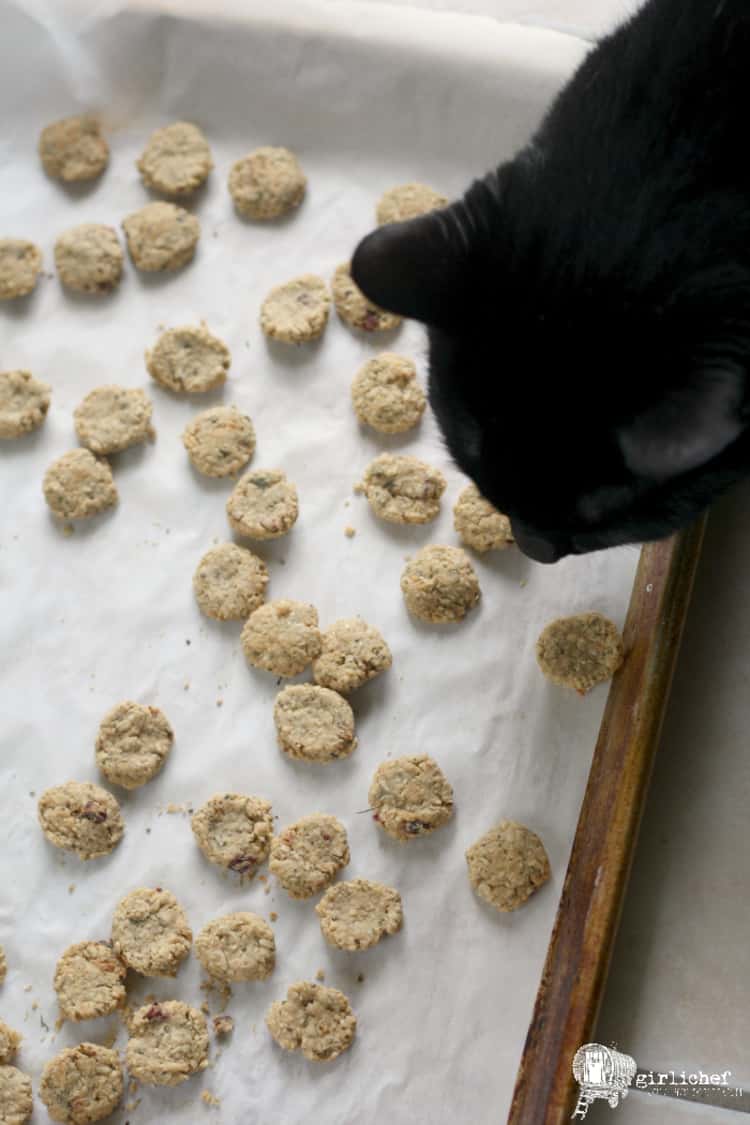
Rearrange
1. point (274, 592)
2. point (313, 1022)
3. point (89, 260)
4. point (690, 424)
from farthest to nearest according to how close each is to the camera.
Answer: point (89, 260) < point (274, 592) < point (313, 1022) < point (690, 424)

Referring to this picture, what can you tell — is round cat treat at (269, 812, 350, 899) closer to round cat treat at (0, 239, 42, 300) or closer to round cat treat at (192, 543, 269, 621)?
round cat treat at (192, 543, 269, 621)

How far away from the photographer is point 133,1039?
1288 mm

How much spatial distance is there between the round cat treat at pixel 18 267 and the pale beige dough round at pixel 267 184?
0.28 meters

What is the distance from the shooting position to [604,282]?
37.7 inches

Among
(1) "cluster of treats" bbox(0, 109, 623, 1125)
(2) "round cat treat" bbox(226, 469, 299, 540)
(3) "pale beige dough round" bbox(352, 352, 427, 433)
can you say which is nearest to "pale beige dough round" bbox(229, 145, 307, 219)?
(1) "cluster of treats" bbox(0, 109, 623, 1125)

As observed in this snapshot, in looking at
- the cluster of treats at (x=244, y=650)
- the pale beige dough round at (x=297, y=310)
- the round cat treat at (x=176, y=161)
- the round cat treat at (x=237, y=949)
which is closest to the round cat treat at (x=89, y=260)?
the cluster of treats at (x=244, y=650)

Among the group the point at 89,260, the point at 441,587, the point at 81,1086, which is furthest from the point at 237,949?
the point at 89,260

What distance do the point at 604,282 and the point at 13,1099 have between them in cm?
103

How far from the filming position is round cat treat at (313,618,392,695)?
54.7 inches

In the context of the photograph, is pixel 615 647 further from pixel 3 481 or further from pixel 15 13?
pixel 15 13

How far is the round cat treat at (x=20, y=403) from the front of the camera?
1.52 m

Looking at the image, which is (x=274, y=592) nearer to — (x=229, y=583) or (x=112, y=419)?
(x=229, y=583)

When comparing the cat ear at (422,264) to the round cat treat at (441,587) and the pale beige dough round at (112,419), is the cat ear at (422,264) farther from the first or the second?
the pale beige dough round at (112,419)

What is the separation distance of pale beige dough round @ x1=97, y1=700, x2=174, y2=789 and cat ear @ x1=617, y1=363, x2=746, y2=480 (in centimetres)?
72
